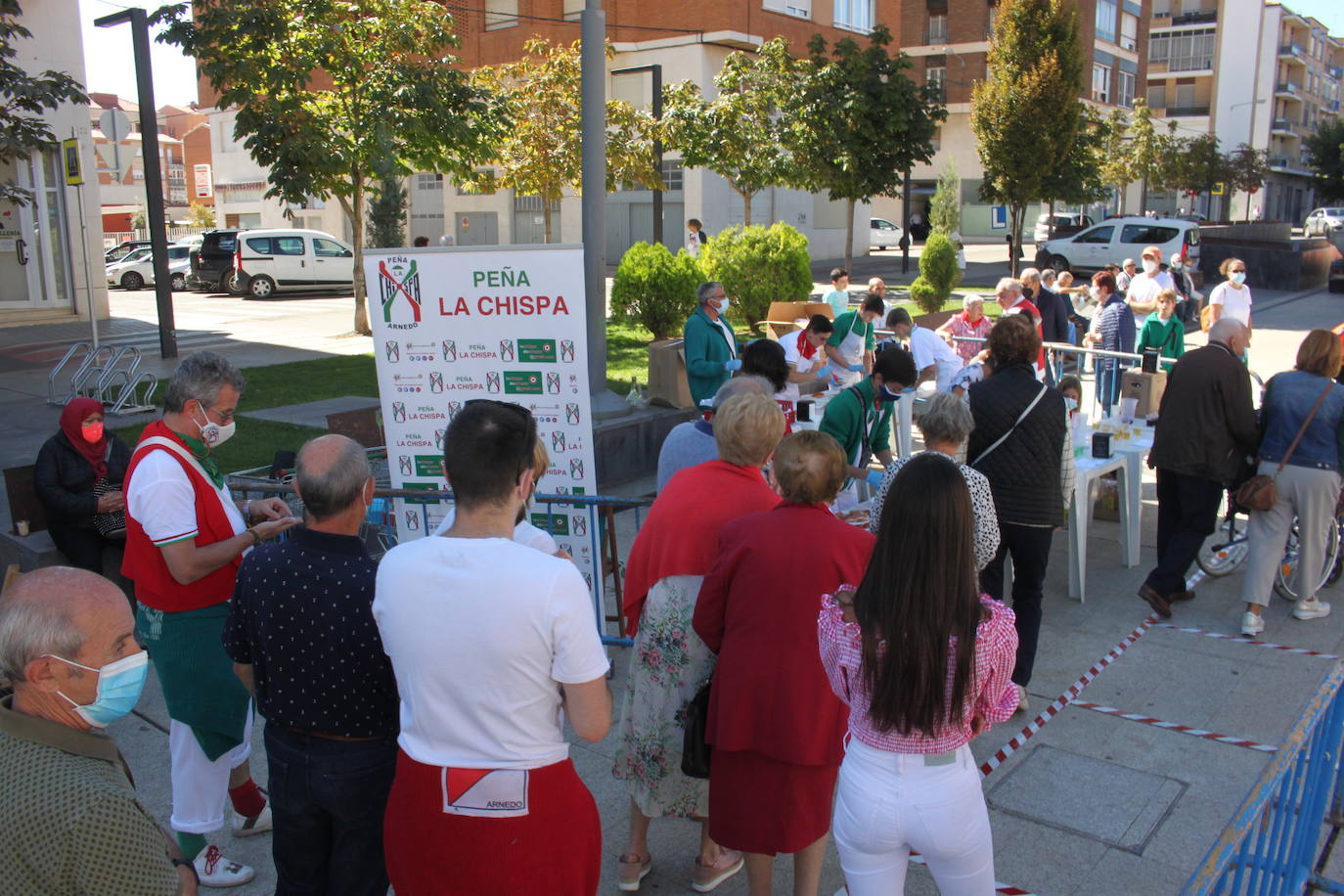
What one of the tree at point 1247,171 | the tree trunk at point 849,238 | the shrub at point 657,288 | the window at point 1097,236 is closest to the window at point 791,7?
the tree trunk at point 849,238

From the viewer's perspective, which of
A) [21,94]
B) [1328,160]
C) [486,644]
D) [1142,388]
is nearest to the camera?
[486,644]

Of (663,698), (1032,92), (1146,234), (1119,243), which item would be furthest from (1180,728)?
(1119,243)

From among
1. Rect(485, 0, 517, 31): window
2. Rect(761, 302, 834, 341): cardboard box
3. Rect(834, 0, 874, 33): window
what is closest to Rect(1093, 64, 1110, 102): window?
Rect(834, 0, 874, 33): window

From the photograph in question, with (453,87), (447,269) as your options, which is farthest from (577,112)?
(447,269)

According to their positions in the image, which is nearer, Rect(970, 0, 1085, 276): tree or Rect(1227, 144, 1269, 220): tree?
Rect(970, 0, 1085, 276): tree

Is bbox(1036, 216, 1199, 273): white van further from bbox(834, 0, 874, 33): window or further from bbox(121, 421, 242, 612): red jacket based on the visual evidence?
bbox(121, 421, 242, 612): red jacket

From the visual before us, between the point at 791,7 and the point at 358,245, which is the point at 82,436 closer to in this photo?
the point at 358,245

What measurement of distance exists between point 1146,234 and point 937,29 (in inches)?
1065

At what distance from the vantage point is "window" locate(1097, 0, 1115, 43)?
2087 inches

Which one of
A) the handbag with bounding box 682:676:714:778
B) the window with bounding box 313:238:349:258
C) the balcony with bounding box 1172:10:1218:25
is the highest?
the balcony with bounding box 1172:10:1218:25

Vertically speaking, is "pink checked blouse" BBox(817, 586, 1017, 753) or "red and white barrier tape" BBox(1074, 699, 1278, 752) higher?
"pink checked blouse" BBox(817, 586, 1017, 753)

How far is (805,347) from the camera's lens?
9.92 metres

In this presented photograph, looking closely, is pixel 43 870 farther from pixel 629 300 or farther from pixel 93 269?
pixel 93 269

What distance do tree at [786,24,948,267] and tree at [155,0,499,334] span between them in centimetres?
755
